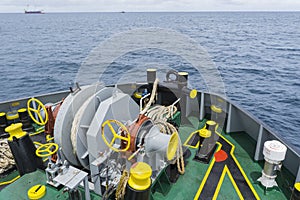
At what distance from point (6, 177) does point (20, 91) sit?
14.4 metres

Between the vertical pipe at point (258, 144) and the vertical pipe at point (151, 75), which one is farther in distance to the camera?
the vertical pipe at point (151, 75)

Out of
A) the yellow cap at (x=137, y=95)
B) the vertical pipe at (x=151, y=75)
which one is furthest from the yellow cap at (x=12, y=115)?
the vertical pipe at (x=151, y=75)

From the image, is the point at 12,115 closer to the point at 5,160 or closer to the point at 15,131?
the point at 5,160

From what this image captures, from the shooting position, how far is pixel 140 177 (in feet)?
9.77

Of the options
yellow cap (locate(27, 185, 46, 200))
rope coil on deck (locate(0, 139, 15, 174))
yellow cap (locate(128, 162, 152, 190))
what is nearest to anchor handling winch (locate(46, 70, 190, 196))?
yellow cap (locate(27, 185, 46, 200))

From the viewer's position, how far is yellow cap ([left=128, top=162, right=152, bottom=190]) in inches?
118

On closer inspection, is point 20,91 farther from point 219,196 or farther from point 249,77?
point 249,77

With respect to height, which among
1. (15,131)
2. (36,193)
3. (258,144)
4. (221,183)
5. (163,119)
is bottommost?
(221,183)

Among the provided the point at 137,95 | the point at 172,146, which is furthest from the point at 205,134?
the point at 137,95

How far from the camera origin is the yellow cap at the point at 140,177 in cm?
299

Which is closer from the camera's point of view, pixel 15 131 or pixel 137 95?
pixel 15 131

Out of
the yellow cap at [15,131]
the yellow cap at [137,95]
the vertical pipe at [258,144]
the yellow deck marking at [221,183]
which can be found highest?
the yellow cap at [15,131]

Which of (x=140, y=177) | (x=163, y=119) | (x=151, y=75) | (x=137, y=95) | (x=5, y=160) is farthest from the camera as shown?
(x=137, y=95)

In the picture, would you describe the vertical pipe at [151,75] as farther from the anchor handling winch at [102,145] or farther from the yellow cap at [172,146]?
the yellow cap at [172,146]
